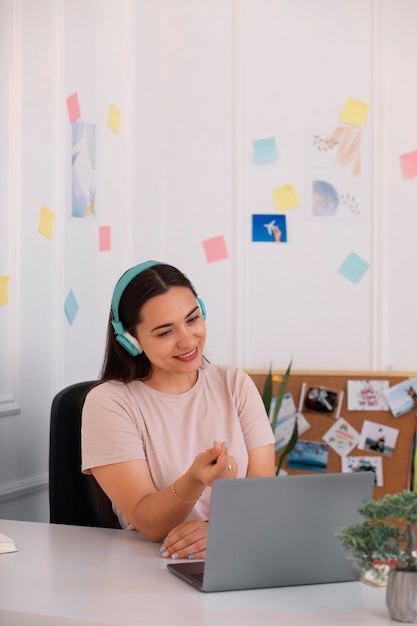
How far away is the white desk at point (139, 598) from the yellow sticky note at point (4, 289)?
0.95 m

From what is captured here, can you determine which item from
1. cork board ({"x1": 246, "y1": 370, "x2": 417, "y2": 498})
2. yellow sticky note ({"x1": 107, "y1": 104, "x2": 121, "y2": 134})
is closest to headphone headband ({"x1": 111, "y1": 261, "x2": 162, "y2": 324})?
yellow sticky note ({"x1": 107, "y1": 104, "x2": 121, "y2": 134})

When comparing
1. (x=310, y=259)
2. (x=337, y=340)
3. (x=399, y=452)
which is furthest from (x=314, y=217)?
(x=399, y=452)

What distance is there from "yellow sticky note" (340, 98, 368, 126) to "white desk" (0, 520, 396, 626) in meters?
2.32

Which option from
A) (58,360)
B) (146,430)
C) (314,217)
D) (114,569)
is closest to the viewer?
(114,569)

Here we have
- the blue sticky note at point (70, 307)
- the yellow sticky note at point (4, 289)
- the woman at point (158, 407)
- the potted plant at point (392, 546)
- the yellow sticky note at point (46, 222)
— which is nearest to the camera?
the potted plant at point (392, 546)

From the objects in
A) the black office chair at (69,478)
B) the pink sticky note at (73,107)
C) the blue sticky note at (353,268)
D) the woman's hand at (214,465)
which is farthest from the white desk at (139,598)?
the blue sticky note at (353,268)

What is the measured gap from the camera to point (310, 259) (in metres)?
3.62

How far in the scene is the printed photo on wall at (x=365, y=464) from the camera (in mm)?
3477

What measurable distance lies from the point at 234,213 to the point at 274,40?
72cm

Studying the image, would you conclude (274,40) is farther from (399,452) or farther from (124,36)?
(399,452)

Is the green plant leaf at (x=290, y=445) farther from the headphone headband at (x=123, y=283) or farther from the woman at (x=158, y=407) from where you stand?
the headphone headband at (x=123, y=283)

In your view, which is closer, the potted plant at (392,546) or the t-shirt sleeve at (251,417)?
the potted plant at (392,546)

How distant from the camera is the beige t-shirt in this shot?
1938 millimetres

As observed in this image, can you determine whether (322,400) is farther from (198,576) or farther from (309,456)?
(198,576)
